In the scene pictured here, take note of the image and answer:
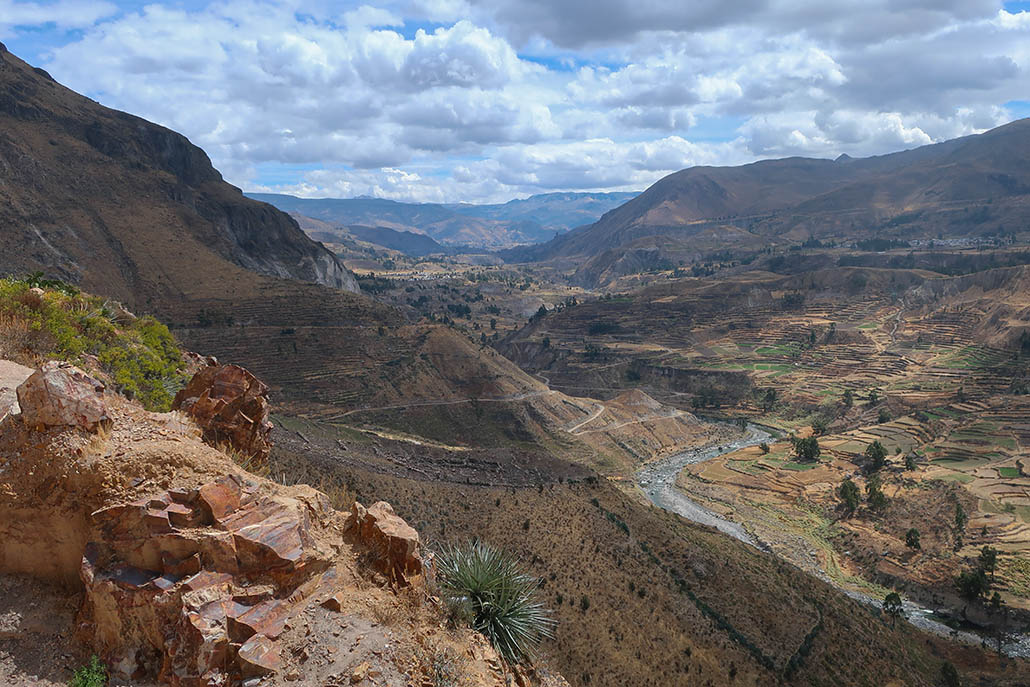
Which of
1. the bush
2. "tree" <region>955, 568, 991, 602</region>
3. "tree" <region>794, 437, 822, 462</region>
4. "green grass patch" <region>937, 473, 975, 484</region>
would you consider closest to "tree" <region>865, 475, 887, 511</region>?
"green grass patch" <region>937, 473, 975, 484</region>

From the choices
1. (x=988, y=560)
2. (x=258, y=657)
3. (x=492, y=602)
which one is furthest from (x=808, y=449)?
(x=258, y=657)

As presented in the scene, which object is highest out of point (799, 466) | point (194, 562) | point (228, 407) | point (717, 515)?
point (228, 407)

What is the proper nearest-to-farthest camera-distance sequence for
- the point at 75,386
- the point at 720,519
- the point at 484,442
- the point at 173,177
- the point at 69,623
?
the point at 69,623, the point at 75,386, the point at 720,519, the point at 484,442, the point at 173,177

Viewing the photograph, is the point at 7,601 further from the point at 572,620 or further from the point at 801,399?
the point at 801,399

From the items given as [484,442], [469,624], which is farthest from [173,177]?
[469,624]

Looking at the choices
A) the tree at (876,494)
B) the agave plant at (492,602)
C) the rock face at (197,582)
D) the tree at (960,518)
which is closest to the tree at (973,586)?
the tree at (960,518)

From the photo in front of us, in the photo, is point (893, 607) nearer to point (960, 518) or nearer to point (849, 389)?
point (960, 518)
